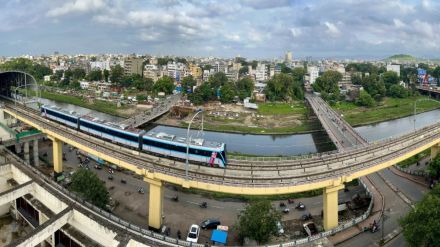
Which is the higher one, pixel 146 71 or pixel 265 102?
pixel 146 71

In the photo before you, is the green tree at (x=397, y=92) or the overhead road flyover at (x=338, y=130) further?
the green tree at (x=397, y=92)

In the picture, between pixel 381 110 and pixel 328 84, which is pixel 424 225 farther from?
pixel 328 84

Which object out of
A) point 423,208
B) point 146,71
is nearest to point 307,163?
point 423,208

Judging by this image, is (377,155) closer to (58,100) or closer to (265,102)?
(265,102)

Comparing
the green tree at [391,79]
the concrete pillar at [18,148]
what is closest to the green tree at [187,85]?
the concrete pillar at [18,148]

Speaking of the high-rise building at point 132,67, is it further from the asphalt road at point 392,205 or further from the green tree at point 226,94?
the asphalt road at point 392,205

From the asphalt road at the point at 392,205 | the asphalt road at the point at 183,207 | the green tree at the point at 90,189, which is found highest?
the green tree at the point at 90,189
